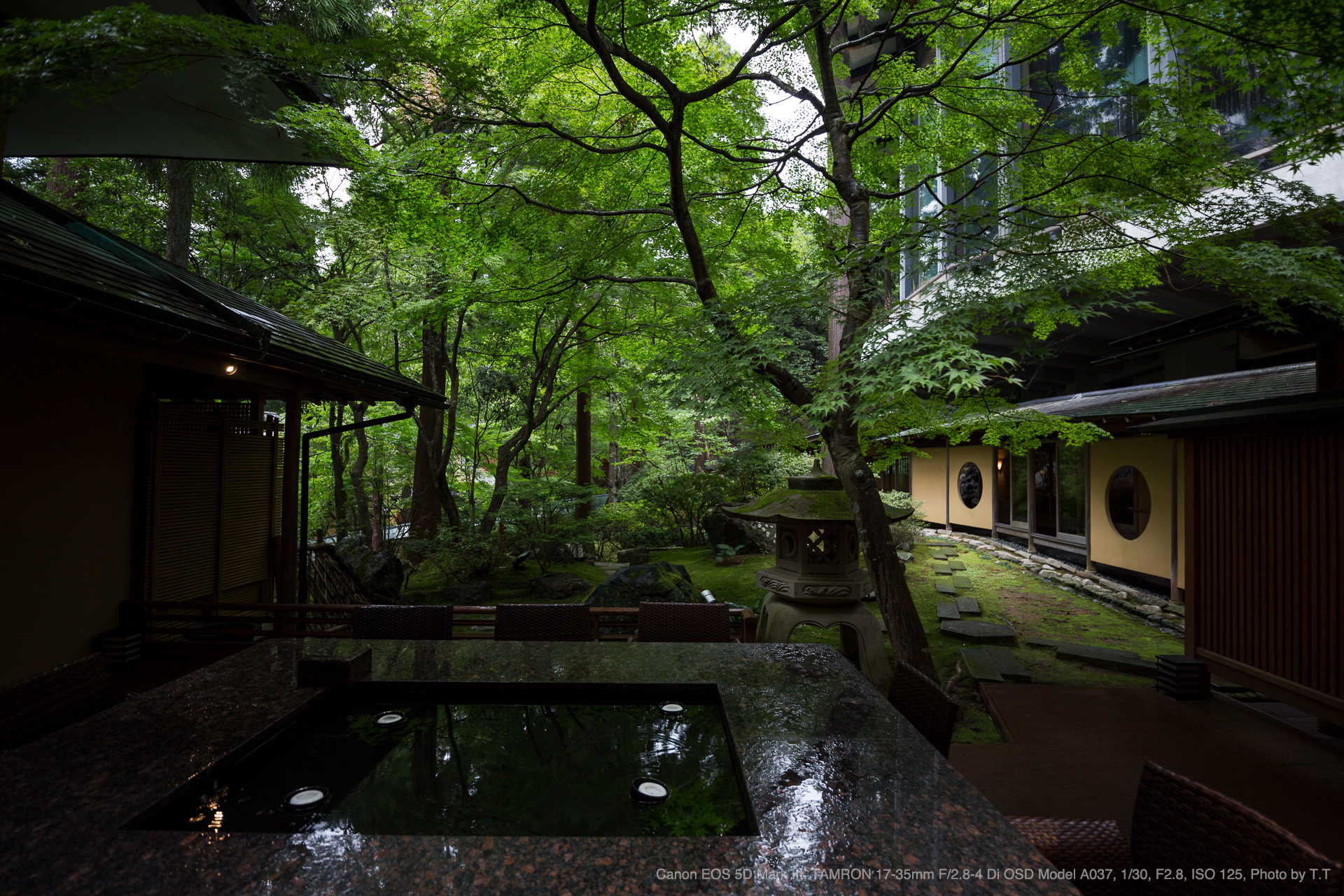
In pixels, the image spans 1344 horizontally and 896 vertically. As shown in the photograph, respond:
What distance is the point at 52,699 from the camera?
283cm

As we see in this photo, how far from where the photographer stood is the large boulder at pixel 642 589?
28.5ft

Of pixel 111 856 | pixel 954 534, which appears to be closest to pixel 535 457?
pixel 954 534

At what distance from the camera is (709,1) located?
18.3ft

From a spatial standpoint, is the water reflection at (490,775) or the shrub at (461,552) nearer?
the water reflection at (490,775)

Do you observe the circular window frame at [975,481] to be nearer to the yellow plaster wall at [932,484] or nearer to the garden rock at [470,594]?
the yellow plaster wall at [932,484]

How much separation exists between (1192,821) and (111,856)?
3609 mm

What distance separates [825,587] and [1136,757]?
9.46 feet

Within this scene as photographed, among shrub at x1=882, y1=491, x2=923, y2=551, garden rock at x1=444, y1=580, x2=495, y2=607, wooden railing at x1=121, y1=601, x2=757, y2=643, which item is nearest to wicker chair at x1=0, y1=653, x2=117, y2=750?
wooden railing at x1=121, y1=601, x2=757, y2=643

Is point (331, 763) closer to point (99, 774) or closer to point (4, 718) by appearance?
point (99, 774)

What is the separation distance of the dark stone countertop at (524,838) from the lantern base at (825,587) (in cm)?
344

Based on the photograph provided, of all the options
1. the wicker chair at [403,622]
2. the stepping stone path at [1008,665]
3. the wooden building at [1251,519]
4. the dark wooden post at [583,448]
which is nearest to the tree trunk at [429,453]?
the dark wooden post at [583,448]

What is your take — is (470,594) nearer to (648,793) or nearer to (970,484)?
(648,793)

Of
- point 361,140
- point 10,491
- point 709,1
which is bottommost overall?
point 10,491

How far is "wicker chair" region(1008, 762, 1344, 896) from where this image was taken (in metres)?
1.77
